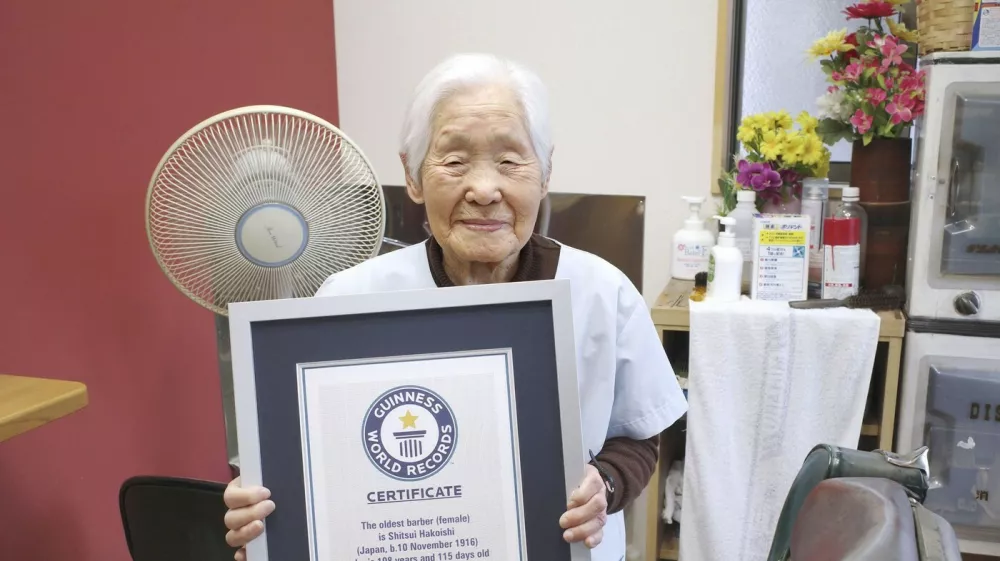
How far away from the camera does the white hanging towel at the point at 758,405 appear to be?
5.73 feet

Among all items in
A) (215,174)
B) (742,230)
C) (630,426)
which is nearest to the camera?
(630,426)

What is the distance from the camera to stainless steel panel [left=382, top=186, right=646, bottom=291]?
89.5 inches

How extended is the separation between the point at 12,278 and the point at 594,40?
1.70 meters

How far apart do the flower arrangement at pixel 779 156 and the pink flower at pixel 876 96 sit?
14 centimetres

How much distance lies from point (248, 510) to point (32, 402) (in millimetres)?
526

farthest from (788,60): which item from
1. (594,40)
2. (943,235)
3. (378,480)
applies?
(378,480)

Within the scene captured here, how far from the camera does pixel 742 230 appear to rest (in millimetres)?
1997

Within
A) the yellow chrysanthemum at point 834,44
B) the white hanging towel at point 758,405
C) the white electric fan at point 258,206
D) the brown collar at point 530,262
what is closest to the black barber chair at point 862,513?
the brown collar at point 530,262

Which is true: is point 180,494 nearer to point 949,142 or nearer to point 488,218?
point 488,218

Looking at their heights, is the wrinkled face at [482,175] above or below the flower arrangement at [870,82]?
below

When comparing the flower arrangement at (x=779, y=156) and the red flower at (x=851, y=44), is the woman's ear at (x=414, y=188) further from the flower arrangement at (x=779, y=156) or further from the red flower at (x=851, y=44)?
the red flower at (x=851, y=44)

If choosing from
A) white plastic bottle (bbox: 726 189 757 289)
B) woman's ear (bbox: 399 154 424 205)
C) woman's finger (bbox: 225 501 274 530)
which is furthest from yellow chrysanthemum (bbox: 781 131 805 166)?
woman's finger (bbox: 225 501 274 530)

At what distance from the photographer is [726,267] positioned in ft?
6.00

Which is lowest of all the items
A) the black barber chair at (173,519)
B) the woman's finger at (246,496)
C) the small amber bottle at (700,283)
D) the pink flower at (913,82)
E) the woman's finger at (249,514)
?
the black barber chair at (173,519)
